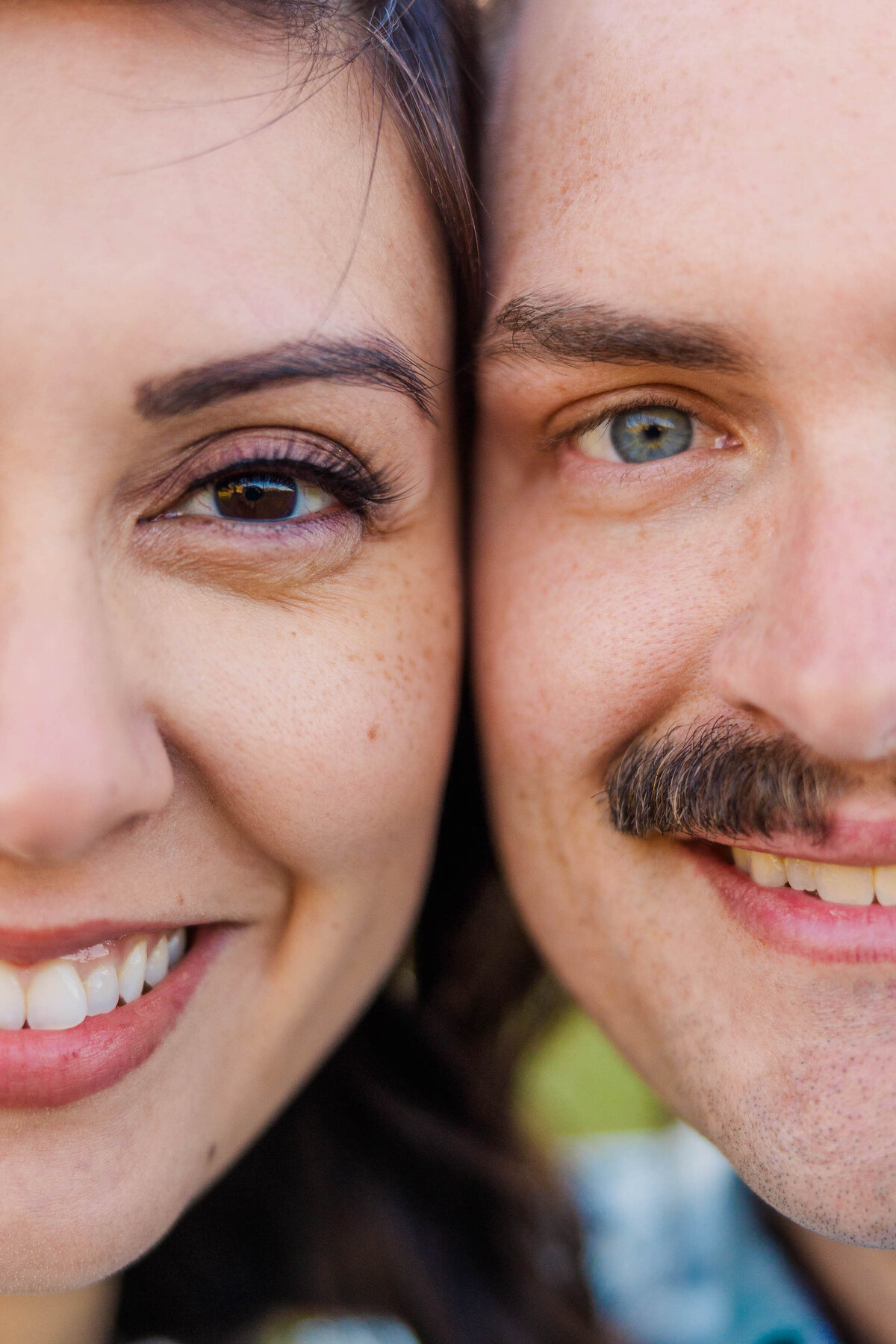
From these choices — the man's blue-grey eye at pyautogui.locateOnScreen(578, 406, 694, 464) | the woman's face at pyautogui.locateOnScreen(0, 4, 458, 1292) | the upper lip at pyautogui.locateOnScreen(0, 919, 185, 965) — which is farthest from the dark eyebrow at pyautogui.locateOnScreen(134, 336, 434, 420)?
the upper lip at pyautogui.locateOnScreen(0, 919, 185, 965)

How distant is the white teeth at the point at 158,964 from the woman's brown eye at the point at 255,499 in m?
0.66

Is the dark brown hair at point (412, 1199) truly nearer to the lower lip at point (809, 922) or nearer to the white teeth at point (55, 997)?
the lower lip at point (809, 922)

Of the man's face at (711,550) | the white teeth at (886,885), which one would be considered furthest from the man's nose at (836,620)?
the white teeth at (886,885)

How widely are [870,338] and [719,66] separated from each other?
45cm

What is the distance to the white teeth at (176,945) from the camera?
2.02m

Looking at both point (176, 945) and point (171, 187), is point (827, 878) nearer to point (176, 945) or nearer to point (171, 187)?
point (176, 945)

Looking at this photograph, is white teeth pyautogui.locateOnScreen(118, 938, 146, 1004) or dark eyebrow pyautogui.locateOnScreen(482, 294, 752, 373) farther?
white teeth pyautogui.locateOnScreen(118, 938, 146, 1004)

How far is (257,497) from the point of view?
6.36 feet

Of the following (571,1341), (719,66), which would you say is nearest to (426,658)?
(719,66)

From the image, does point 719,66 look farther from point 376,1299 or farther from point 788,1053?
point 376,1299

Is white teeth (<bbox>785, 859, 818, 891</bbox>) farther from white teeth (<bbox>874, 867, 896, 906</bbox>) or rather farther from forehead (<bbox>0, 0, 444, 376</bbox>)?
forehead (<bbox>0, 0, 444, 376</bbox>)

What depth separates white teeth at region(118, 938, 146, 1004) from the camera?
195cm

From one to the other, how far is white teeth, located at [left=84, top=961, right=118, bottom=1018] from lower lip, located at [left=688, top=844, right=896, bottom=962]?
3.04ft

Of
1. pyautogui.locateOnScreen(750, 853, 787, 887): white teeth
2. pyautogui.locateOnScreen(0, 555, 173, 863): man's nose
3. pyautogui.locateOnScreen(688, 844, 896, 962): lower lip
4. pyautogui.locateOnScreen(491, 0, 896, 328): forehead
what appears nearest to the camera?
pyautogui.locateOnScreen(0, 555, 173, 863): man's nose
